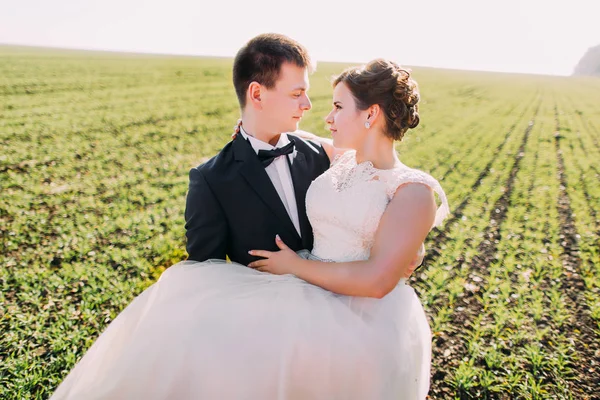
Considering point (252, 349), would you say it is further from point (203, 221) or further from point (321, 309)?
point (203, 221)

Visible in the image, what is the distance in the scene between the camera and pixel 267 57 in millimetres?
2777

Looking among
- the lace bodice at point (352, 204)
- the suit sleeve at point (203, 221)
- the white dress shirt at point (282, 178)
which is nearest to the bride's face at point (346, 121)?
the lace bodice at point (352, 204)

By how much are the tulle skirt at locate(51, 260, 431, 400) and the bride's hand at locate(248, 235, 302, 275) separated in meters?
0.20

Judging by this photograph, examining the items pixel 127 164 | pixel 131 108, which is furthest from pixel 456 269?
pixel 131 108

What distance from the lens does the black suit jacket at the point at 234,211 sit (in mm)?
2602

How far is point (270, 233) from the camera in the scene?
2654 millimetres

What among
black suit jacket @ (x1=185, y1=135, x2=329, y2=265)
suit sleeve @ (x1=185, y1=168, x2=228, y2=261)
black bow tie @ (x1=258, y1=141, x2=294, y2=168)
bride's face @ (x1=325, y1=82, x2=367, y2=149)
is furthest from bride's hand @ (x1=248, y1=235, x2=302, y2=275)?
bride's face @ (x1=325, y1=82, x2=367, y2=149)

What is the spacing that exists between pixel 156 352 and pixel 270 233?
97 centimetres

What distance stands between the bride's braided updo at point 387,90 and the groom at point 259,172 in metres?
0.42

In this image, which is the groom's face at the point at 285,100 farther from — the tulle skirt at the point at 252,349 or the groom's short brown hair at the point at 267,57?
the tulle skirt at the point at 252,349

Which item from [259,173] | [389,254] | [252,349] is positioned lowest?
[252,349]

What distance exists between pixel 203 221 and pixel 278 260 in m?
0.50

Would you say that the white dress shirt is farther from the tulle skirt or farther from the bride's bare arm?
the tulle skirt

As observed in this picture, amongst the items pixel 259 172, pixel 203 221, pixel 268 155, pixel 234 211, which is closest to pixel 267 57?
pixel 268 155
